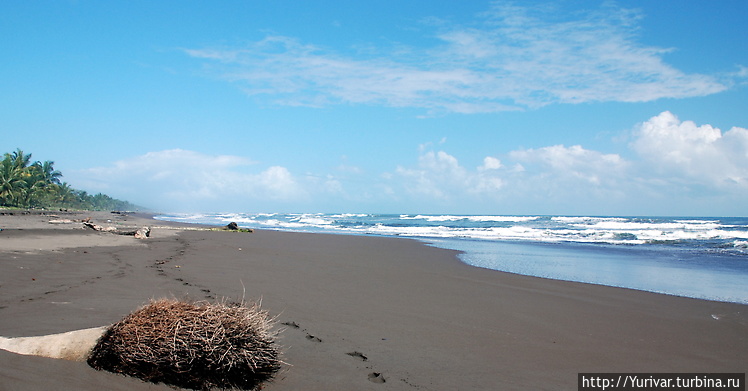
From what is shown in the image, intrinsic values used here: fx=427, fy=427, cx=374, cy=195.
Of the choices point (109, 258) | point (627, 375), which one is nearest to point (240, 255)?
point (109, 258)

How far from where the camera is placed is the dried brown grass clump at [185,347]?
3727mm

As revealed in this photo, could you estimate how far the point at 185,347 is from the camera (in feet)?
12.2

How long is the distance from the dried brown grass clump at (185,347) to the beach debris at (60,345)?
0.50 ft

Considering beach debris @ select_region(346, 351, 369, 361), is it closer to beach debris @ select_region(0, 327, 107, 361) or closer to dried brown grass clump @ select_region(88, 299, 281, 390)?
dried brown grass clump @ select_region(88, 299, 281, 390)

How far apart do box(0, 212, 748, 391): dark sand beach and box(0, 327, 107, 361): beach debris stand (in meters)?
0.12

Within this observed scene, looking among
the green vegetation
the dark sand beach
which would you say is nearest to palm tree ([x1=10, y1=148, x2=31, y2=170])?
the green vegetation

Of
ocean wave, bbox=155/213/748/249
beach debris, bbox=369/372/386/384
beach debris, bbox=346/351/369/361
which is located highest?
ocean wave, bbox=155/213/748/249

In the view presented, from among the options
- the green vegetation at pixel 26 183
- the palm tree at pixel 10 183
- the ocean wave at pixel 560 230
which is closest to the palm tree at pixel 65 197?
the green vegetation at pixel 26 183

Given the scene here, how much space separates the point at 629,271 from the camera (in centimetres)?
1400

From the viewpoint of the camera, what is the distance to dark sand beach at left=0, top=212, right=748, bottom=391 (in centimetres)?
468

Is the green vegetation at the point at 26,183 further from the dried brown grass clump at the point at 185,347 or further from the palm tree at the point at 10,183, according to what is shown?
the dried brown grass clump at the point at 185,347

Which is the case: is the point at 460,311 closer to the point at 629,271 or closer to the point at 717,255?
the point at 629,271

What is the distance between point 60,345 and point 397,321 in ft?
14.5

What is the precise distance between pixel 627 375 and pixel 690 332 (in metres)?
2.68
